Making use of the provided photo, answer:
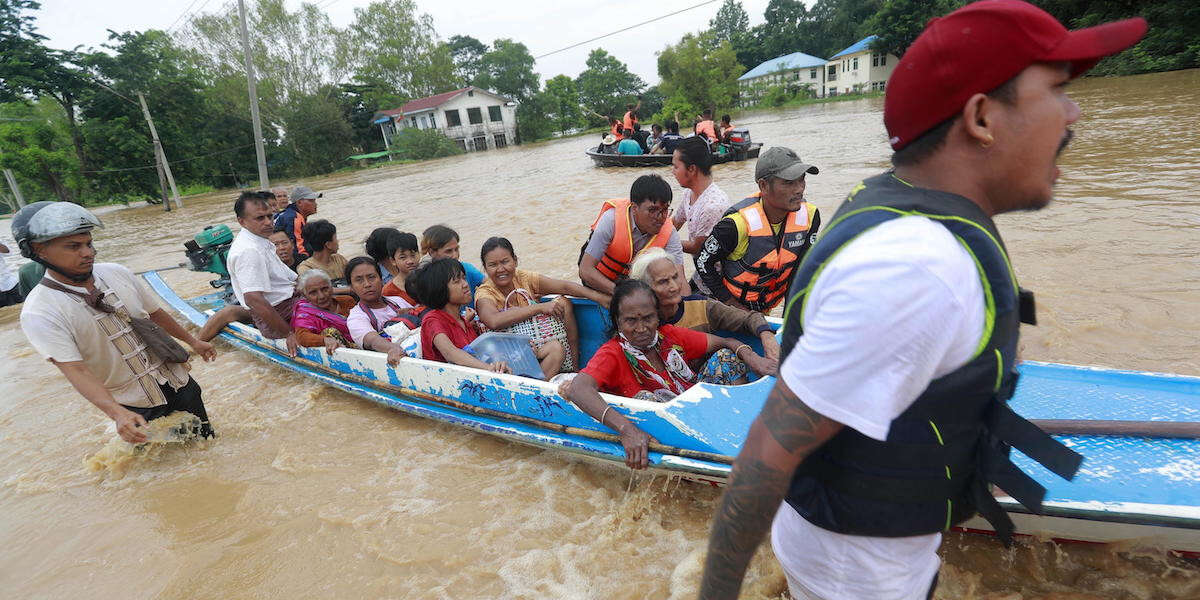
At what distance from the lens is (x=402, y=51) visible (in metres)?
45.2

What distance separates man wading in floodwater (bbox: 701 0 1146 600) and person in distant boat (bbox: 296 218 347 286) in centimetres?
477

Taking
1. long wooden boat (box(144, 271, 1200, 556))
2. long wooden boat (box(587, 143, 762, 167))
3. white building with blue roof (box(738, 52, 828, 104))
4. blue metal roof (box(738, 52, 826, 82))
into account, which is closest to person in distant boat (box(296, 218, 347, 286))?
long wooden boat (box(144, 271, 1200, 556))

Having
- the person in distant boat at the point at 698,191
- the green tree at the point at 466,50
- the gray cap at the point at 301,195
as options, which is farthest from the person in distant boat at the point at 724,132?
the green tree at the point at 466,50

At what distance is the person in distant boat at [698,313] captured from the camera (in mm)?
2875

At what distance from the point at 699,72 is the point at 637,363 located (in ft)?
116

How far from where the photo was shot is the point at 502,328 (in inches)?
147

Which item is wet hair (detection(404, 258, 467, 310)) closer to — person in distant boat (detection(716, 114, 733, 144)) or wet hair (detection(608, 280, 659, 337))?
wet hair (detection(608, 280, 659, 337))

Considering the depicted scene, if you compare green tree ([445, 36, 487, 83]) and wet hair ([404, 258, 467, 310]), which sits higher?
green tree ([445, 36, 487, 83])

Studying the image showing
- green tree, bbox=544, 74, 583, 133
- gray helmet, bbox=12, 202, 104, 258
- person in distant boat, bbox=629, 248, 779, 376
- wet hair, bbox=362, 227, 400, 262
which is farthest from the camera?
green tree, bbox=544, 74, 583, 133

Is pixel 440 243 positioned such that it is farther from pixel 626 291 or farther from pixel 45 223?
pixel 45 223

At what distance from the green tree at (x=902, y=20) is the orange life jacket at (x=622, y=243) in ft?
117

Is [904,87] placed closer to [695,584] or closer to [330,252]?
[695,584]

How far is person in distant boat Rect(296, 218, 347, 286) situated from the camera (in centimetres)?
488

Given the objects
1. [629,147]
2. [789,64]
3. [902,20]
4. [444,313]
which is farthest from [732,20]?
[444,313]
